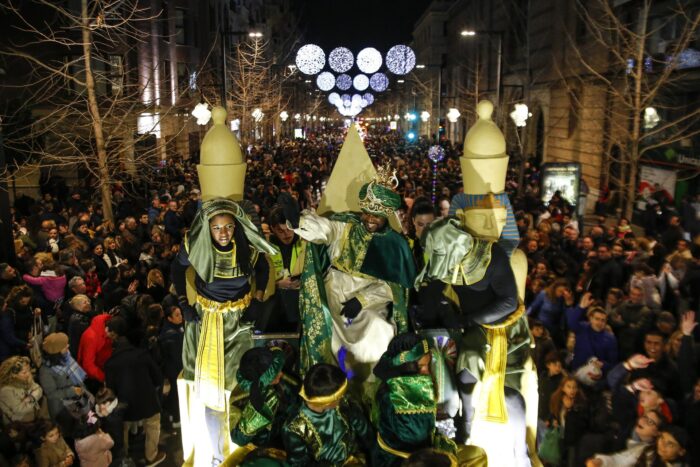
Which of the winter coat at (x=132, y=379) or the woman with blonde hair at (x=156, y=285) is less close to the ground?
the woman with blonde hair at (x=156, y=285)

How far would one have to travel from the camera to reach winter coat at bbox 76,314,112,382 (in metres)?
7.39

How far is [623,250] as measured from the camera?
1033 cm

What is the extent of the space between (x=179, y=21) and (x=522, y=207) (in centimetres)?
2449

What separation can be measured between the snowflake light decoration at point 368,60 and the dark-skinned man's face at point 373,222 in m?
46.4

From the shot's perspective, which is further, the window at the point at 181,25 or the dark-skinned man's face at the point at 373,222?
the window at the point at 181,25

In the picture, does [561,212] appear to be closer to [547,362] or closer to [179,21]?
[547,362]

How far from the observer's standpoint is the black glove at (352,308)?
16.7 feet

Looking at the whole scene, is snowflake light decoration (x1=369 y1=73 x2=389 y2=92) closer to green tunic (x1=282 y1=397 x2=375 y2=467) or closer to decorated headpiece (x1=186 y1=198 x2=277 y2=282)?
decorated headpiece (x1=186 y1=198 x2=277 y2=282)

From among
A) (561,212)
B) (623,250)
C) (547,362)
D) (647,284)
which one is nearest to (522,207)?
(561,212)

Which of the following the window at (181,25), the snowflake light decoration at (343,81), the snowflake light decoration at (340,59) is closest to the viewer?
the window at (181,25)

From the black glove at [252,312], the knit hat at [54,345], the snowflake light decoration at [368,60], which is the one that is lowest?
the knit hat at [54,345]

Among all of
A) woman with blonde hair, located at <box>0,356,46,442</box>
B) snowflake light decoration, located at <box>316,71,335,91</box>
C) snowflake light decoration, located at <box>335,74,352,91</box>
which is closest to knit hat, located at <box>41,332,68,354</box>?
woman with blonde hair, located at <box>0,356,46,442</box>

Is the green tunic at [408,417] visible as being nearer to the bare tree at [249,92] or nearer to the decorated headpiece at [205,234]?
the decorated headpiece at [205,234]

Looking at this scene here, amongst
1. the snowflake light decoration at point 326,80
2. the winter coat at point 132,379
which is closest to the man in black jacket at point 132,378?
the winter coat at point 132,379
